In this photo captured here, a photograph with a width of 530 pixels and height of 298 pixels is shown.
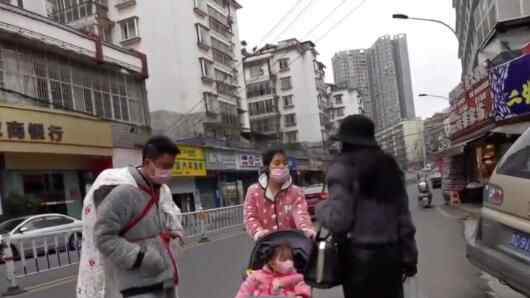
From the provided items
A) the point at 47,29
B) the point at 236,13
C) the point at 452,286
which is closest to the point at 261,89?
the point at 236,13

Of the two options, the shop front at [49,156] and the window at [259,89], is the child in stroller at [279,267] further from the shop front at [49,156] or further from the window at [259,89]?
the window at [259,89]

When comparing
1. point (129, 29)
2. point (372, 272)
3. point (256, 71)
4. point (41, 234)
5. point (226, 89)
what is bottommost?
point (41, 234)

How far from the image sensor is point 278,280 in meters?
3.76

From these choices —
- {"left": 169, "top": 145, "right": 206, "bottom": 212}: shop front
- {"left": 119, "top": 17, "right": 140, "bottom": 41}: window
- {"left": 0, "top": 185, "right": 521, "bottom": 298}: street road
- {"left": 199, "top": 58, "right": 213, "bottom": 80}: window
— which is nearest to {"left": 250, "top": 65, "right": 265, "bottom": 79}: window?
{"left": 199, "top": 58, "right": 213, "bottom": 80}: window

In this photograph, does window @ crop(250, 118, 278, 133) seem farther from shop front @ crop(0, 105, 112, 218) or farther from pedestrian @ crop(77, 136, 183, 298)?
pedestrian @ crop(77, 136, 183, 298)

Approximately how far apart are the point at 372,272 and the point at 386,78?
56327mm

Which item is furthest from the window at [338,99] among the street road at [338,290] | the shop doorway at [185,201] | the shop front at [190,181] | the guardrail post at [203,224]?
the street road at [338,290]

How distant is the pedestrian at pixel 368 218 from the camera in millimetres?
3068

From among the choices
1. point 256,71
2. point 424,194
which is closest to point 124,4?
point 424,194

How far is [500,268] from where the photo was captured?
4133mm

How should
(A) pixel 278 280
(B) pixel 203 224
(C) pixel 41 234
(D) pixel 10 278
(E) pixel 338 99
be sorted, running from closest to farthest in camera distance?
(A) pixel 278 280
(D) pixel 10 278
(C) pixel 41 234
(B) pixel 203 224
(E) pixel 338 99

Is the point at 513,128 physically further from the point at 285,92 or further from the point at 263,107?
the point at 285,92

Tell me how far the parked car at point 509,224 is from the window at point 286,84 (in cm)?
6775

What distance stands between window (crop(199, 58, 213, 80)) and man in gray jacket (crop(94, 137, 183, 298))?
39.3 m
